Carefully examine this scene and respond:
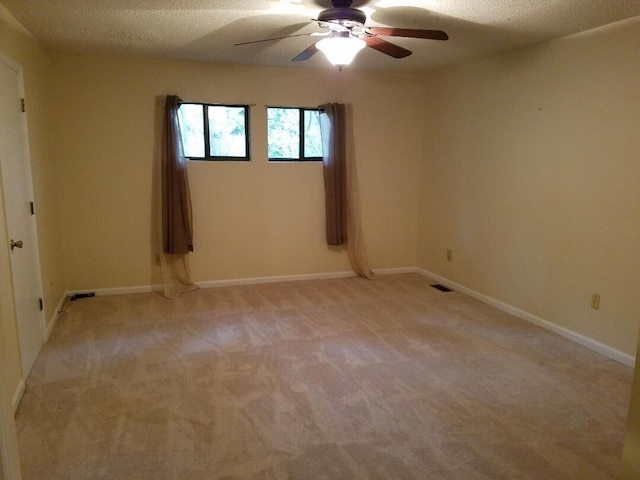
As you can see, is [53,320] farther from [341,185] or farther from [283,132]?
[341,185]

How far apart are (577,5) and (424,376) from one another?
2479mm

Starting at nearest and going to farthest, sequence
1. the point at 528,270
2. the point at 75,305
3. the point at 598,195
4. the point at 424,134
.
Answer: the point at 598,195, the point at 528,270, the point at 75,305, the point at 424,134

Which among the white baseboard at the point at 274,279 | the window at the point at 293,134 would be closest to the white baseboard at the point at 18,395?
the white baseboard at the point at 274,279

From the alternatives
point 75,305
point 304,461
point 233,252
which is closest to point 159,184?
point 233,252

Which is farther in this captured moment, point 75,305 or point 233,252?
point 233,252

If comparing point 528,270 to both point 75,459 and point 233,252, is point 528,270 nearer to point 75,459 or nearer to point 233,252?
point 233,252

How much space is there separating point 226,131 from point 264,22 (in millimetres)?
1762

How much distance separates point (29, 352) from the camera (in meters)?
2.91

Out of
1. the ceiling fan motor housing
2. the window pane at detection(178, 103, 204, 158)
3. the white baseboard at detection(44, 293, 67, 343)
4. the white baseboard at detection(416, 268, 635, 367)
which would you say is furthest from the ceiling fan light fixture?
the white baseboard at detection(44, 293, 67, 343)

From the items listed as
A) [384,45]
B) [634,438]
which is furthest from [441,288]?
[634,438]

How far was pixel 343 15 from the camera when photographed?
2.60 meters

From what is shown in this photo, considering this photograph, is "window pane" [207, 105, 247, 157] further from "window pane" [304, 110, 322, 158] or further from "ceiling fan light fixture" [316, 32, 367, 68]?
"ceiling fan light fixture" [316, 32, 367, 68]

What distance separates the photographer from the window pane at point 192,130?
4551 mm

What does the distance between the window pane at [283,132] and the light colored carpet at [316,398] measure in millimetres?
1801
